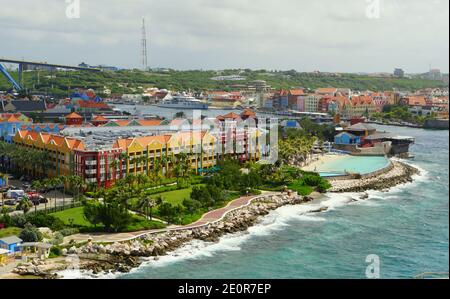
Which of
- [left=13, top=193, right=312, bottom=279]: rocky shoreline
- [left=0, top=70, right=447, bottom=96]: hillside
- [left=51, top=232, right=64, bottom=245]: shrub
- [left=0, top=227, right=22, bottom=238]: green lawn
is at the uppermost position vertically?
[left=0, top=70, right=447, bottom=96]: hillside

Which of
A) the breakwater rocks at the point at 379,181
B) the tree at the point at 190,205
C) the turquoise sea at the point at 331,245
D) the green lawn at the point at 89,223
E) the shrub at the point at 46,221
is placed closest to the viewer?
the turquoise sea at the point at 331,245

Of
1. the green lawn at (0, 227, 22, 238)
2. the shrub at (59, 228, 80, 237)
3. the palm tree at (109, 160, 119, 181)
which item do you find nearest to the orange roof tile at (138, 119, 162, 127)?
the palm tree at (109, 160, 119, 181)

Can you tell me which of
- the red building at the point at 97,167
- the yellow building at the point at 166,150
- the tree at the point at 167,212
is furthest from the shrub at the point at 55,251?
the yellow building at the point at 166,150

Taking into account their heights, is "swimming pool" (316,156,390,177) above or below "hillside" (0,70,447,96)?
below

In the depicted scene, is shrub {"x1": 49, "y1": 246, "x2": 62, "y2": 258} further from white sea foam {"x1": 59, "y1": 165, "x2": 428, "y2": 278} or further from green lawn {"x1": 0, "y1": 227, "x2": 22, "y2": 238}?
green lawn {"x1": 0, "y1": 227, "x2": 22, "y2": 238}

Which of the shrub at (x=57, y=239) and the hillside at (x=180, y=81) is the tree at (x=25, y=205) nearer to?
the shrub at (x=57, y=239)

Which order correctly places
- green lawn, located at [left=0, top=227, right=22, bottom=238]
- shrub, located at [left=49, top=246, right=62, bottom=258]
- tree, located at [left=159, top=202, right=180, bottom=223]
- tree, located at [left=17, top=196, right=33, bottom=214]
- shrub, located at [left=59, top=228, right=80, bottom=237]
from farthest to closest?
1. tree, located at [left=159, top=202, right=180, bottom=223]
2. tree, located at [left=17, top=196, right=33, bottom=214]
3. shrub, located at [left=59, top=228, right=80, bottom=237]
4. green lawn, located at [left=0, top=227, right=22, bottom=238]
5. shrub, located at [left=49, top=246, right=62, bottom=258]
